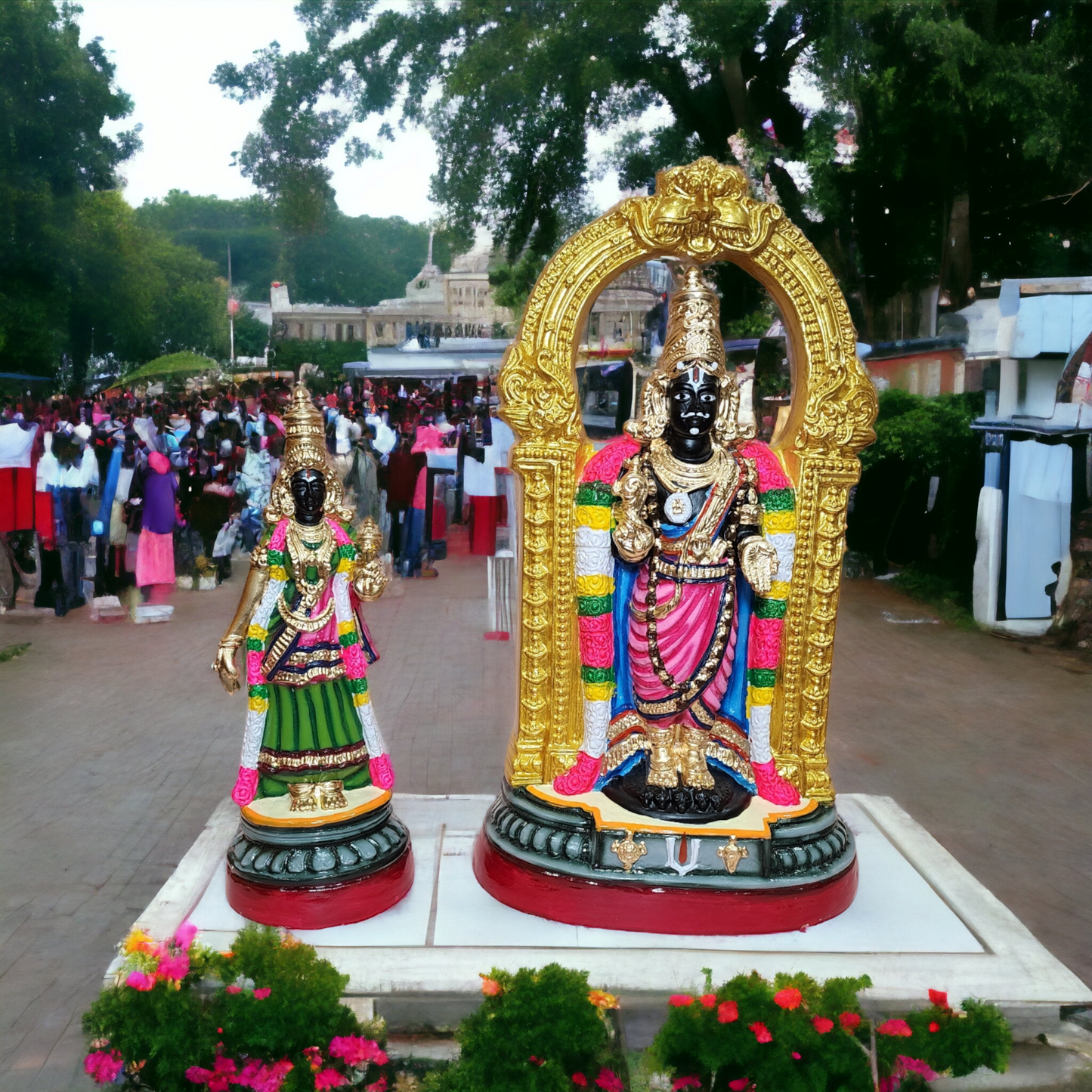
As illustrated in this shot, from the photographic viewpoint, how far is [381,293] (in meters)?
32.8

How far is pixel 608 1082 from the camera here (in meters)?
3.37

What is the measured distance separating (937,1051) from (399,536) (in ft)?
33.7

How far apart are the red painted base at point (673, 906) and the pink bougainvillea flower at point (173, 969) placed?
1.34m

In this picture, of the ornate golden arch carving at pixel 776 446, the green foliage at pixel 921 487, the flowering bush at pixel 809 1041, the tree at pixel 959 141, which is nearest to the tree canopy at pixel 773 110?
the tree at pixel 959 141

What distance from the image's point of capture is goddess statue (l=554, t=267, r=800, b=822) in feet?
13.7

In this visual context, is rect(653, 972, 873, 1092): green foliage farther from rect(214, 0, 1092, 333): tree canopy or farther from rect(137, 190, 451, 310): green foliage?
rect(137, 190, 451, 310): green foliage

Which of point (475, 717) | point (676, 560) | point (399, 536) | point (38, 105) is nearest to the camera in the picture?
point (676, 560)

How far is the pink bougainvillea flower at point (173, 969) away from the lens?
353cm

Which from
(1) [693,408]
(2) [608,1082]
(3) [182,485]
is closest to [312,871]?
(2) [608,1082]

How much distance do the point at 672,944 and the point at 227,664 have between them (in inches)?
81.7

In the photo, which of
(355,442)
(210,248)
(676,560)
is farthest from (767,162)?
(210,248)

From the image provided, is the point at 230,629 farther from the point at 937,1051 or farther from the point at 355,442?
the point at 355,442

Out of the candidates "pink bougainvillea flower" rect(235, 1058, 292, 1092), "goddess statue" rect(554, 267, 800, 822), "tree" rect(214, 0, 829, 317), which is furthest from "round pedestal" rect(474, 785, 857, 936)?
"tree" rect(214, 0, 829, 317)

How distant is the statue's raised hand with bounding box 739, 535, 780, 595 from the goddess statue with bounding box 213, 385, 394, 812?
4.96 ft
